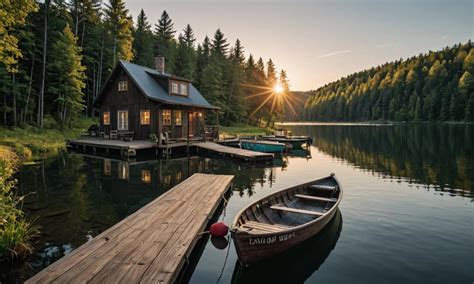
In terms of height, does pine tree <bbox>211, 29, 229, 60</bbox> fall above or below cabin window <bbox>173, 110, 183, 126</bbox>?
above

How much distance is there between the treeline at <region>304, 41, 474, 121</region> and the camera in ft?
271

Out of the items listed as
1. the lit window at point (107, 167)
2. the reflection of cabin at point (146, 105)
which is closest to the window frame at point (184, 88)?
the reflection of cabin at point (146, 105)

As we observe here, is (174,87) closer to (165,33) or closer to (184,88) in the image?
(184,88)

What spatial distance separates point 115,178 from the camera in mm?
15414

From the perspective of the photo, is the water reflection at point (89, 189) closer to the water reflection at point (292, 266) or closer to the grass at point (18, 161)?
the grass at point (18, 161)

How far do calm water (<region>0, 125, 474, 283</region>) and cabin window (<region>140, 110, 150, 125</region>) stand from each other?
7258 millimetres

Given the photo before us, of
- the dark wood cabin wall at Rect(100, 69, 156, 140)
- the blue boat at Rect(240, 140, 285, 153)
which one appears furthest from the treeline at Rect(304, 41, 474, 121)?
the dark wood cabin wall at Rect(100, 69, 156, 140)

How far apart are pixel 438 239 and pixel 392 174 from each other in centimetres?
1069

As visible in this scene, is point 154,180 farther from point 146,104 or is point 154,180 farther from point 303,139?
point 303,139

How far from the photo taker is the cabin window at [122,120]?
2827cm

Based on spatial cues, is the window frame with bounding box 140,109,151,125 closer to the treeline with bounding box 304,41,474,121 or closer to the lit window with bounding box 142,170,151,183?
the lit window with bounding box 142,170,151,183

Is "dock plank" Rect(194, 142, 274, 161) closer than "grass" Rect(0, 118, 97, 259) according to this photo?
No

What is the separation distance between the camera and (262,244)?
6129mm

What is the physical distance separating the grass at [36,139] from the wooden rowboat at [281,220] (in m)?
19.4
